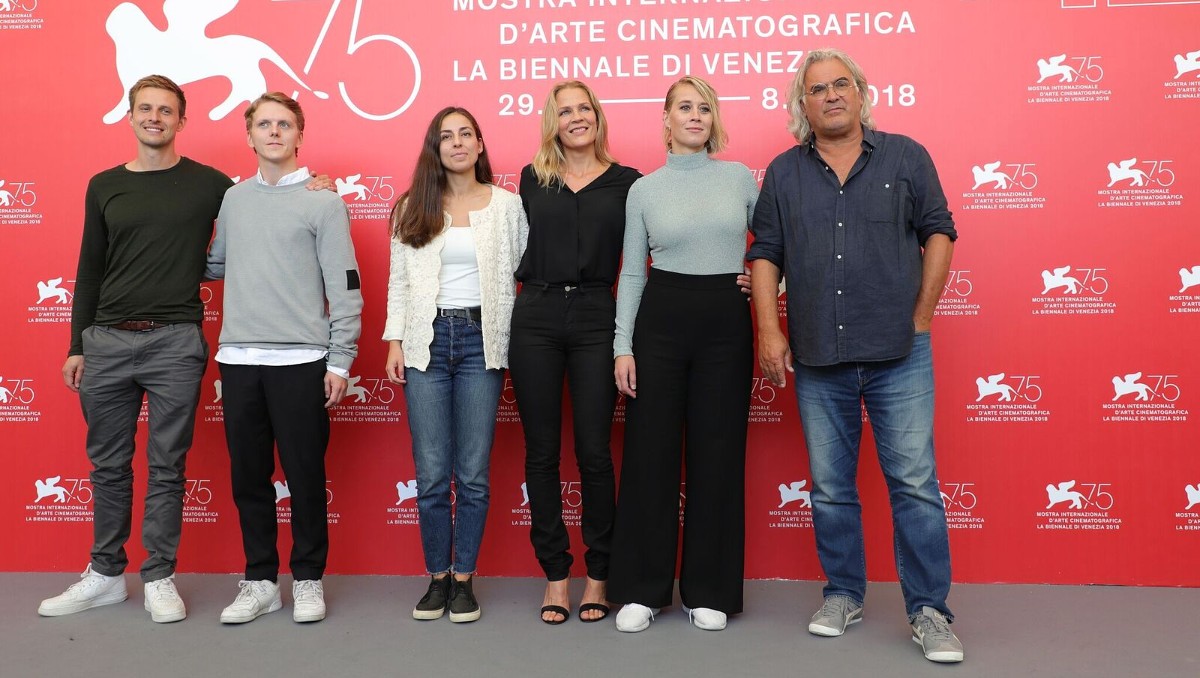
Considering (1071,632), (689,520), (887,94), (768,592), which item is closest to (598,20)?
(887,94)

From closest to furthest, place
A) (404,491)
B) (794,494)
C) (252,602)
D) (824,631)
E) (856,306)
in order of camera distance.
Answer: (856,306) < (824,631) < (252,602) < (794,494) < (404,491)

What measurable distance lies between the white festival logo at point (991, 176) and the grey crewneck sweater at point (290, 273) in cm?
231

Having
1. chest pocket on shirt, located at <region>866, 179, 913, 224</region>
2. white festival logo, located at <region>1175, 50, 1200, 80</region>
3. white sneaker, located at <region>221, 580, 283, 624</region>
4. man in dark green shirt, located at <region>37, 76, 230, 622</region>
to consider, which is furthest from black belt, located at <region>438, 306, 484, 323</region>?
white festival logo, located at <region>1175, 50, 1200, 80</region>

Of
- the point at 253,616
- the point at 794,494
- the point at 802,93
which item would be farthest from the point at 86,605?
the point at 802,93

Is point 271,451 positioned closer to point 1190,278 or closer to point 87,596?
point 87,596

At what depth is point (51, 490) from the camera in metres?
3.59

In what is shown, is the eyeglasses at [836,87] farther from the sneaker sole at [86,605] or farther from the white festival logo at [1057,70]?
the sneaker sole at [86,605]

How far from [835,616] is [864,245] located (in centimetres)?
117

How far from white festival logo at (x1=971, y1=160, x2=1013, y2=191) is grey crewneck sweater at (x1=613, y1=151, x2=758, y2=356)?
101cm

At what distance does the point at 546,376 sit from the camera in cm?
283

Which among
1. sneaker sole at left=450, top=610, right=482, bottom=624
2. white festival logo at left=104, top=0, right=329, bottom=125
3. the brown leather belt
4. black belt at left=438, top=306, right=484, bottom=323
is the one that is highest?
white festival logo at left=104, top=0, right=329, bottom=125

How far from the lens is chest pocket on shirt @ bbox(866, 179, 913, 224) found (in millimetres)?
2607

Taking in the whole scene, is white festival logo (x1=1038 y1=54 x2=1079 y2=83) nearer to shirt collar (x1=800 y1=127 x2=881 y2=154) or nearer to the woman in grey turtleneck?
shirt collar (x1=800 y1=127 x2=881 y2=154)

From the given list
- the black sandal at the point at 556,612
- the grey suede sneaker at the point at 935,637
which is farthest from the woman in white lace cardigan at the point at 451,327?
the grey suede sneaker at the point at 935,637
